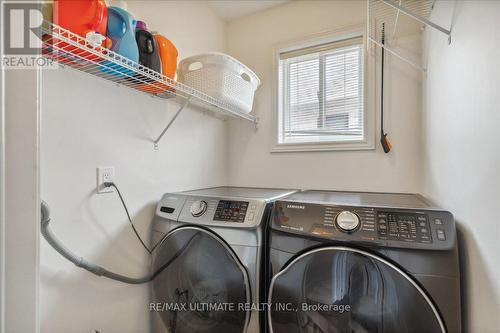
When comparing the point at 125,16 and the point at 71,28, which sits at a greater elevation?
the point at 125,16

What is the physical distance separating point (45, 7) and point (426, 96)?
175 cm

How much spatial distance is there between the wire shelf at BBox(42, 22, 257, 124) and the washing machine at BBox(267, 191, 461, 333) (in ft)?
2.73

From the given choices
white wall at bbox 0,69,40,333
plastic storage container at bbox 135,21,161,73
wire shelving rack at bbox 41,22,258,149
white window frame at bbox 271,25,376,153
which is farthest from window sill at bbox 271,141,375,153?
white wall at bbox 0,69,40,333

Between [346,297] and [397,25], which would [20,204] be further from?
[397,25]

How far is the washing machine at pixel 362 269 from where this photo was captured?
30.4 inches

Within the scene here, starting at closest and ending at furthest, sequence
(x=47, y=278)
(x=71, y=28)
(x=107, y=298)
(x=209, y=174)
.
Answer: (x=71, y=28) → (x=47, y=278) → (x=107, y=298) → (x=209, y=174)

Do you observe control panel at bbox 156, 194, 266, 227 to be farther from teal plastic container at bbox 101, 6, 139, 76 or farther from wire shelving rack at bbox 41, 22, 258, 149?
teal plastic container at bbox 101, 6, 139, 76

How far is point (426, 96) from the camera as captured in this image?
52.1 inches

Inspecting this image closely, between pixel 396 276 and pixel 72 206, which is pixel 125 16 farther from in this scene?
pixel 396 276

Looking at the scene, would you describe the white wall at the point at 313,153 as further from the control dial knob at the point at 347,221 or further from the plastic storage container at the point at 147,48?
the plastic storage container at the point at 147,48

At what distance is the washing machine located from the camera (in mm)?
772

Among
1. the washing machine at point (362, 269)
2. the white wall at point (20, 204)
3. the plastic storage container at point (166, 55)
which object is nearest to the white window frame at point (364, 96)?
the washing machine at point (362, 269)

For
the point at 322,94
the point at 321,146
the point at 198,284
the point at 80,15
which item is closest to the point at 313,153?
the point at 321,146

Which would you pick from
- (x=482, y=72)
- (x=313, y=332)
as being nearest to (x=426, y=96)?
(x=482, y=72)
